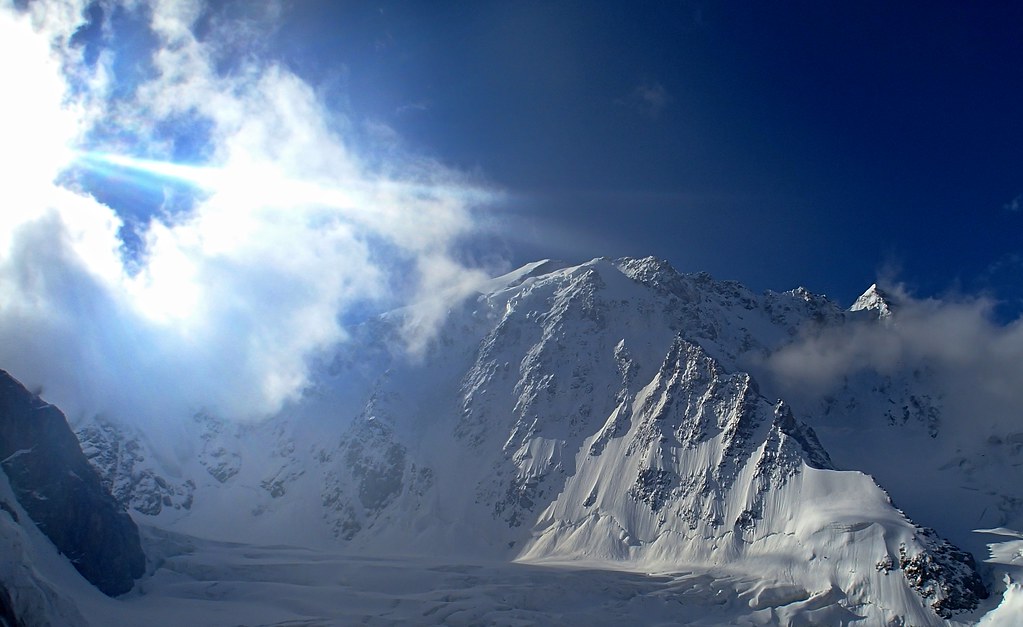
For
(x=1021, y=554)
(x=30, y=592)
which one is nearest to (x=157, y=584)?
(x=30, y=592)

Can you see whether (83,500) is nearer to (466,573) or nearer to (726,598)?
(466,573)

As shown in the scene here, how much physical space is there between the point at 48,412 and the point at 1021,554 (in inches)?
7646

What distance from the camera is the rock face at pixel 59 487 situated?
126 m

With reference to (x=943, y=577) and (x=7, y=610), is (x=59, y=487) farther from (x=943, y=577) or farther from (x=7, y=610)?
(x=943, y=577)

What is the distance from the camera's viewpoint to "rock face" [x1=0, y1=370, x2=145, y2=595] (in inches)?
4948

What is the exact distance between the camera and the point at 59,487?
130000 mm

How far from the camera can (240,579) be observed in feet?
565

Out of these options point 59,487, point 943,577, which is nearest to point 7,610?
point 59,487

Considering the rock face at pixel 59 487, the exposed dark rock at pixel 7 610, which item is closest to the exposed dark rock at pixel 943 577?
the rock face at pixel 59 487

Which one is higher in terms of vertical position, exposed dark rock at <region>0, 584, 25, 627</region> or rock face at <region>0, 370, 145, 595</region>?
rock face at <region>0, 370, 145, 595</region>

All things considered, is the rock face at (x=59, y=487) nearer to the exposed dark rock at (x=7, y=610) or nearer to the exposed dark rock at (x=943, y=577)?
the exposed dark rock at (x=7, y=610)

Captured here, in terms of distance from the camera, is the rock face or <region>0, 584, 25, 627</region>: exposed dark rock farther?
the rock face

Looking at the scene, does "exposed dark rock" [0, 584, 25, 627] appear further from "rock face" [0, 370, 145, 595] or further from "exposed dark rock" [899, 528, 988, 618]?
"exposed dark rock" [899, 528, 988, 618]

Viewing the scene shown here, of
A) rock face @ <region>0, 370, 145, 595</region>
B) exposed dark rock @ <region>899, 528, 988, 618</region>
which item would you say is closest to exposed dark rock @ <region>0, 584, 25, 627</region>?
rock face @ <region>0, 370, 145, 595</region>
